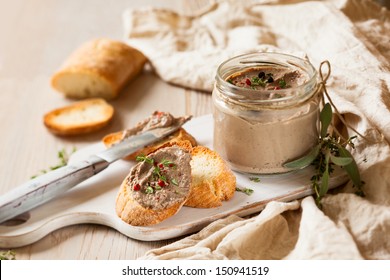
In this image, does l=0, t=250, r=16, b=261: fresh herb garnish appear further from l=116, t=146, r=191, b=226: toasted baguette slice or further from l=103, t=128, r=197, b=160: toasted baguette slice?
l=103, t=128, r=197, b=160: toasted baguette slice

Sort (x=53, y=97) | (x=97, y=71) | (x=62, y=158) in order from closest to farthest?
(x=62, y=158) → (x=97, y=71) → (x=53, y=97)

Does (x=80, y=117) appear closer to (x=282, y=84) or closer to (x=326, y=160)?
(x=282, y=84)

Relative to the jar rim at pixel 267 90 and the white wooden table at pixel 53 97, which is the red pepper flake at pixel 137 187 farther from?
the jar rim at pixel 267 90

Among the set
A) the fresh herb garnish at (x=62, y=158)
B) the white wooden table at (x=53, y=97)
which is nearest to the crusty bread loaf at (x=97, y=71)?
the white wooden table at (x=53, y=97)

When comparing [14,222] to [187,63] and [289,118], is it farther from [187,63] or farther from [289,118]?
[187,63]

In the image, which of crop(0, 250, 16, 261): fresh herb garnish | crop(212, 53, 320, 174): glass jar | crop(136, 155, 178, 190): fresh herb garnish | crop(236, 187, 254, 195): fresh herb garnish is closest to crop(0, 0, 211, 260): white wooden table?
crop(0, 250, 16, 261): fresh herb garnish

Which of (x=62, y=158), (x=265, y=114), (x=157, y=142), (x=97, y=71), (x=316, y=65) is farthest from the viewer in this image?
(x=97, y=71)

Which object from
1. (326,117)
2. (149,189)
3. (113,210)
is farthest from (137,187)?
(326,117)

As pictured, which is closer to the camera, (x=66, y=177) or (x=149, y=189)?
(x=149, y=189)
